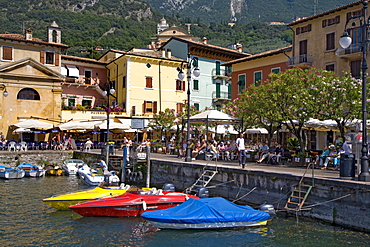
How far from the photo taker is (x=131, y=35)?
371ft

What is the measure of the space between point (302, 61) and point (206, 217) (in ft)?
83.4

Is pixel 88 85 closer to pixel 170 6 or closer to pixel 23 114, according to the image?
pixel 23 114

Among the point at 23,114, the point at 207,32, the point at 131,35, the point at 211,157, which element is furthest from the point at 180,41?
the point at 207,32

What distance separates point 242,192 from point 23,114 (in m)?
29.8

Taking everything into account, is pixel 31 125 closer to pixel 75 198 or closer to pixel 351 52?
pixel 75 198

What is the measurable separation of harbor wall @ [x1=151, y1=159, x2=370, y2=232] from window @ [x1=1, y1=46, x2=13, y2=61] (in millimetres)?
25193

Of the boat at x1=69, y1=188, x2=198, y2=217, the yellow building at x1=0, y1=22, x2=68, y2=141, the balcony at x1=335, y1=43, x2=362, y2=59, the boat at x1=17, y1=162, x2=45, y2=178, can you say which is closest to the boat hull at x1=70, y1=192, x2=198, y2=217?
the boat at x1=69, y1=188, x2=198, y2=217

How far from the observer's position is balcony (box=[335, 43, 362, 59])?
31.1 meters

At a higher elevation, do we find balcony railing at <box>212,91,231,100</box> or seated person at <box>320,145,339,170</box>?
balcony railing at <box>212,91,231,100</box>

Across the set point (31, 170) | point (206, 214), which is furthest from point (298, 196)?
point (31, 170)

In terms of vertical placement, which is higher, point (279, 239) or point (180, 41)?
point (180, 41)

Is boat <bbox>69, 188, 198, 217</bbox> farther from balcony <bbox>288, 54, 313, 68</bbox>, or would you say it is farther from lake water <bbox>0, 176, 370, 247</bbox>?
balcony <bbox>288, 54, 313, 68</bbox>

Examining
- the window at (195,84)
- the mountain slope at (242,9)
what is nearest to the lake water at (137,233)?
the window at (195,84)

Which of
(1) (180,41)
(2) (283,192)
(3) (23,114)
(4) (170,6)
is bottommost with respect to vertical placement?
(2) (283,192)
